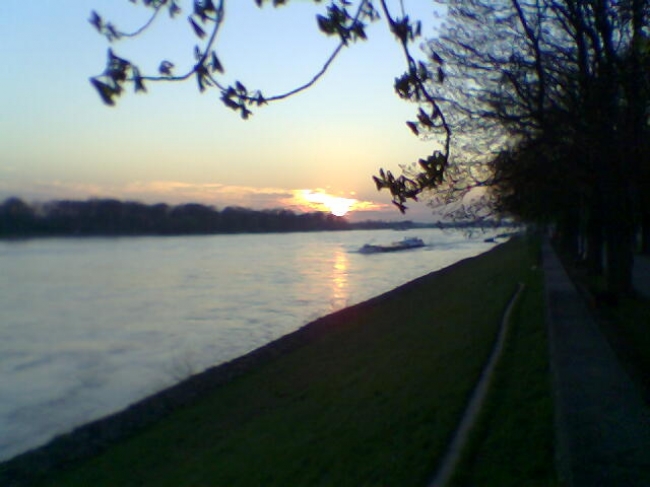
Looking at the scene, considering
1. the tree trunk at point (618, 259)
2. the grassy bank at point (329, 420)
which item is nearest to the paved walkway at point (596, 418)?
the grassy bank at point (329, 420)

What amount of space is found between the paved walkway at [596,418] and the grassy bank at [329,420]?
1.58 feet

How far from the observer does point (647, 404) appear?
7.74 meters

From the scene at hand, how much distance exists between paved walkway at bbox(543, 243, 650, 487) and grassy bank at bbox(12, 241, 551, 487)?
48cm

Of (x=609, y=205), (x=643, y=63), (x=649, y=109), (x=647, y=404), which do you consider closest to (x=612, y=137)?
(x=649, y=109)

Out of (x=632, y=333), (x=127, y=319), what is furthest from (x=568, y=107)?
(x=127, y=319)

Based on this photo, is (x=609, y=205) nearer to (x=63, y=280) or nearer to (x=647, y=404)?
(x=647, y=404)

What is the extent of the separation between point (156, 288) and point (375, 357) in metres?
28.6

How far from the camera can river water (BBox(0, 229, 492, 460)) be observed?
16.0 m

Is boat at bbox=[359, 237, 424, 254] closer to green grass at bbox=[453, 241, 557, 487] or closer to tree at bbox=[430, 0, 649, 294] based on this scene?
tree at bbox=[430, 0, 649, 294]

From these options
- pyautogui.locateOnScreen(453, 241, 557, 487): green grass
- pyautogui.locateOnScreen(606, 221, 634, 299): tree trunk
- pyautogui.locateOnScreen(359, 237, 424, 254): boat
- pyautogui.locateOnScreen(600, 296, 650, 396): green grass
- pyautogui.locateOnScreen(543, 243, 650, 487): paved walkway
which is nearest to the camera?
pyautogui.locateOnScreen(543, 243, 650, 487): paved walkway

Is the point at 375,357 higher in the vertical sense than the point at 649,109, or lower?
lower

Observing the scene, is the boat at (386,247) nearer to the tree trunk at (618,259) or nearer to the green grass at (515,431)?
the tree trunk at (618,259)

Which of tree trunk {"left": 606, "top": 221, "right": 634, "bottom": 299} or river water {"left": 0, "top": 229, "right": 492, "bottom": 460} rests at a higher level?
tree trunk {"left": 606, "top": 221, "right": 634, "bottom": 299}

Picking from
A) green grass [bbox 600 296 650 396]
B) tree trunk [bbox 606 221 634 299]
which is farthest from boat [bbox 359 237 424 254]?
green grass [bbox 600 296 650 396]
